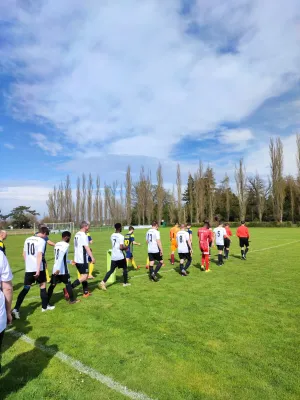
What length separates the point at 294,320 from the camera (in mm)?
5836

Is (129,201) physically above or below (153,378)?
above

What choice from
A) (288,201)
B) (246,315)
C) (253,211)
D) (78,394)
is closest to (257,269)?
(246,315)

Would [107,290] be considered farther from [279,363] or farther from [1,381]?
[279,363]

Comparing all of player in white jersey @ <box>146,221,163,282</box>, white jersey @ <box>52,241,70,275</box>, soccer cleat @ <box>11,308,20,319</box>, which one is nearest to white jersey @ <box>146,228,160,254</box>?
player in white jersey @ <box>146,221,163,282</box>

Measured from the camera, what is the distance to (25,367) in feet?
13.6

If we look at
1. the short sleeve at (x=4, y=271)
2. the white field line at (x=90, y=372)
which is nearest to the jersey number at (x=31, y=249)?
the white field line at (x=90, y=372)

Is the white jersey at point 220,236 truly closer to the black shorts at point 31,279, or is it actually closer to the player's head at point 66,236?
the player's head at point 66,236

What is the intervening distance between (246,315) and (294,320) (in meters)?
0.94

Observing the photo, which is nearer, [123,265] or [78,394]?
[78,394]

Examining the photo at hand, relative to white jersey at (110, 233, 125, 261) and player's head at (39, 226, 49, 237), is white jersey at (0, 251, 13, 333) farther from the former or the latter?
white jersey at (110, 233, 125, 261)

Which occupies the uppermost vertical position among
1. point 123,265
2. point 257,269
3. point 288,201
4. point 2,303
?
point 288,201

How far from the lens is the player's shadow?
3.66 metres

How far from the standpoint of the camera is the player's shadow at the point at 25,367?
3.66 m

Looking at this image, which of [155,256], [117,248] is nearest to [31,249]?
[117,248]
